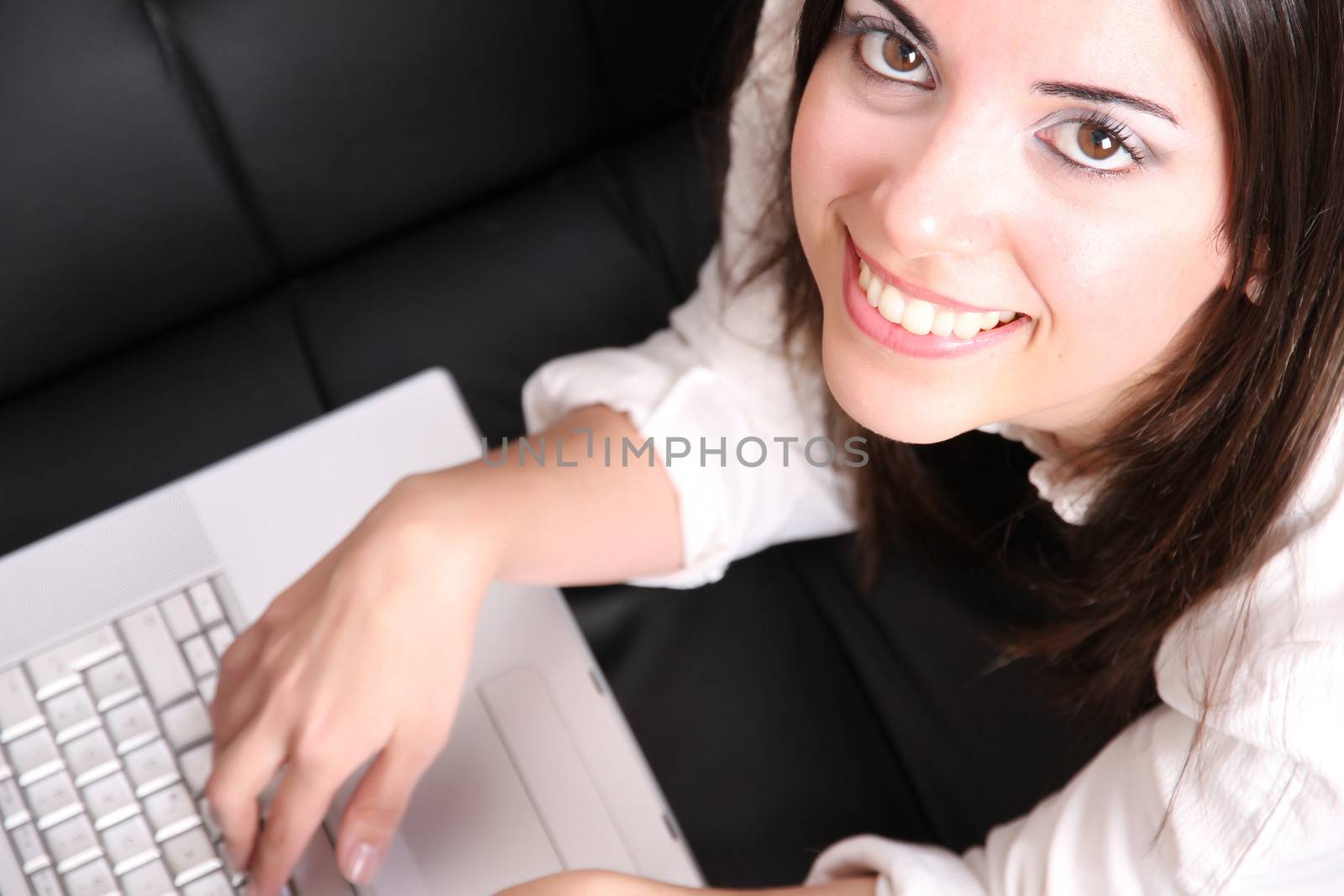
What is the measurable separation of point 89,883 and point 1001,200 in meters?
0.65

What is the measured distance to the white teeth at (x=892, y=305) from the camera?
2.04ft

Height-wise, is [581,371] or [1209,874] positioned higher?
[581,371]

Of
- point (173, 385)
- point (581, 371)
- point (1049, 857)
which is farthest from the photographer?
point (173, 385)

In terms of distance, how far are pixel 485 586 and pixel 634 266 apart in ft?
1.36

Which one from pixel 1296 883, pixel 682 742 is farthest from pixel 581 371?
pixel 1296 883

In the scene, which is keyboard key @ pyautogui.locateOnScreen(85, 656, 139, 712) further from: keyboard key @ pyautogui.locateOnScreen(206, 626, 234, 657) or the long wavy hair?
the long wavy hair

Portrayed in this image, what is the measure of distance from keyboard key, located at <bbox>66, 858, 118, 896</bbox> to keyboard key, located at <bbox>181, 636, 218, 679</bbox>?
126 mm

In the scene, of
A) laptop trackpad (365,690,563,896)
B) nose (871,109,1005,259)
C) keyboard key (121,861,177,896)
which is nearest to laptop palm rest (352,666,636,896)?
laptop trackpad (365,690,563,896)

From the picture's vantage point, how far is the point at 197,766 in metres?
0.70

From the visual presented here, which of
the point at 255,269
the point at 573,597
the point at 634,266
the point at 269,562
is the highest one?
the point at 255,269

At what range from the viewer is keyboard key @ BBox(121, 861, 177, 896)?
673 millimetres

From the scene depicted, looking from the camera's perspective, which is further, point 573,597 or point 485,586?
point 573,597

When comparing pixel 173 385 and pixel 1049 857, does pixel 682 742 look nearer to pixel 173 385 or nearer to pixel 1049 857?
pixel 1049 857

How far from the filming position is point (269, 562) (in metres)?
0.78
